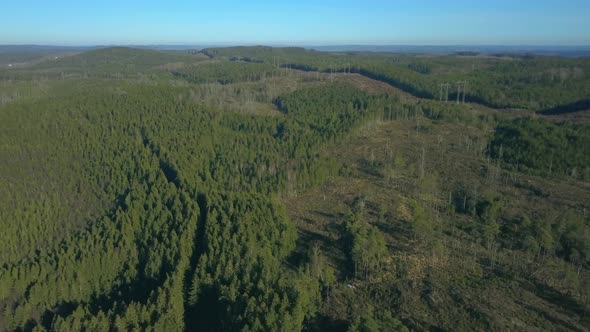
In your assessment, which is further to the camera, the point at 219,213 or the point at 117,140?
the point at 117,140

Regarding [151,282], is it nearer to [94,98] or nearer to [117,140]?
[117,140]

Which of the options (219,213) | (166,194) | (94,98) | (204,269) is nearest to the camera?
(204,269)

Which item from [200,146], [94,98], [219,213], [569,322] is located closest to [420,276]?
[569,322]

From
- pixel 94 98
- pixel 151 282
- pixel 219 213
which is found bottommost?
pixel 151 282

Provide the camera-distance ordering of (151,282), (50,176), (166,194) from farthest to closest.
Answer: (50,176), (166,194), (151,282)

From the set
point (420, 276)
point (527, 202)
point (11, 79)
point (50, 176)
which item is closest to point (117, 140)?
point (50, 176)

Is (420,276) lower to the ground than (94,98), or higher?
lower
